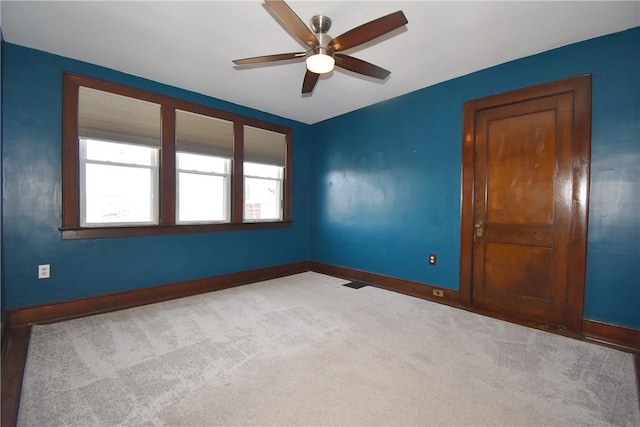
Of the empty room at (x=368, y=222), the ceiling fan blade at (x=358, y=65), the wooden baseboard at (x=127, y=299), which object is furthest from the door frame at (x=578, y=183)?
the wooden baseboard at (x=127, y=299)

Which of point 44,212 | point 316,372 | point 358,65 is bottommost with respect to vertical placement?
point 316,372

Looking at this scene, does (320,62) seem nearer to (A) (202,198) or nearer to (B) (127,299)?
(A) (202,198)

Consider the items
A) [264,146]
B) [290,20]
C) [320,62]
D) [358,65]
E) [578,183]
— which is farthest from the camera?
[264,146]

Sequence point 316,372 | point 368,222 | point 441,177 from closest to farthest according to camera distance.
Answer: point 316,372 < point 441,177 < point 368,222

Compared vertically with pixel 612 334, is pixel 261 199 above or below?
above

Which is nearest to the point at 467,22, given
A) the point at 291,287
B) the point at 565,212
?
the point at 565,212

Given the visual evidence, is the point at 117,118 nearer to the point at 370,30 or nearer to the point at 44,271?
the point at 44,271

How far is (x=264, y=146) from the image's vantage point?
444cm

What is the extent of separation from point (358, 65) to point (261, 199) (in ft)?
9.01

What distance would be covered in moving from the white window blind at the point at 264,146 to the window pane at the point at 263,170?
3.1 inches

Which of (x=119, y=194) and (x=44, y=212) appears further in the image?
(x=119, y=194)

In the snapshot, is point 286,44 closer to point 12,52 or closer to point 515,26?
point 515,26

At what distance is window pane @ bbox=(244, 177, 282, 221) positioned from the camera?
4340mm

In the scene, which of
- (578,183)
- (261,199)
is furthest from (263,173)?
(578,183)
